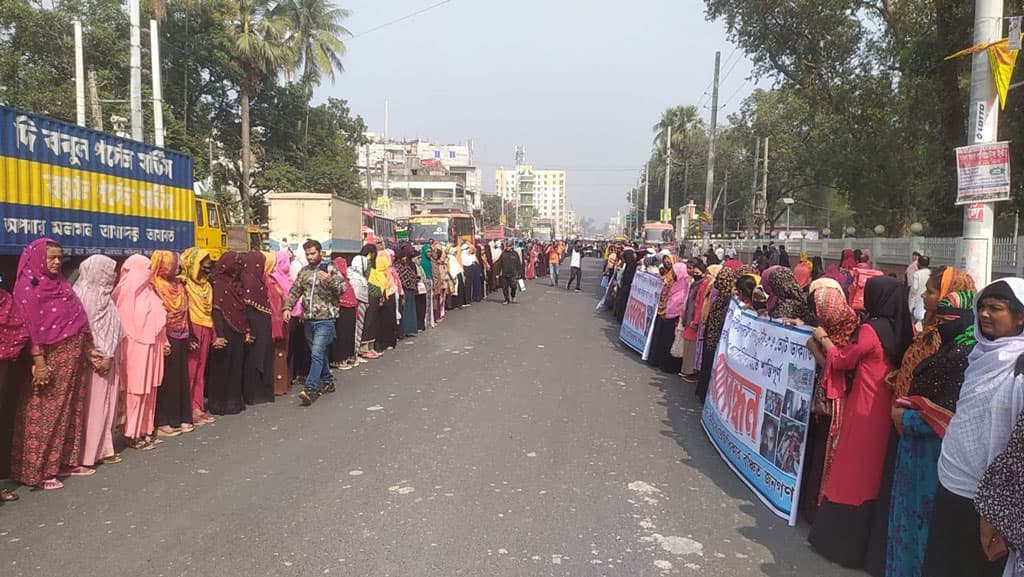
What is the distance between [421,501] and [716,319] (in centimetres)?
432

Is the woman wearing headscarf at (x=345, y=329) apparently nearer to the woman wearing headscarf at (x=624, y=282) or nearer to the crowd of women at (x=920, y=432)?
the crowd of women at (x=920, y=432)

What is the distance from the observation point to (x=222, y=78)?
3312cm

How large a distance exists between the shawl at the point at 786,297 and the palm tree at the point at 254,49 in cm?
2782

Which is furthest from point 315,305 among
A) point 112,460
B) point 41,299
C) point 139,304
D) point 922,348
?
point 922,348

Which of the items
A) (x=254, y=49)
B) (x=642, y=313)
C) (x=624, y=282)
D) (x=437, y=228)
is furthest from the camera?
(x=437, y=228)

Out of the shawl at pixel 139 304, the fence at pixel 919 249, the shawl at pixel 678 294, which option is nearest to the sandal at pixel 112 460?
the shawl at pixel 139 304

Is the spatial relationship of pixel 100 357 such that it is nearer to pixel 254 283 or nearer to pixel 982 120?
pixel 254 283

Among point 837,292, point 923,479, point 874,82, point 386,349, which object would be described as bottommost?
point 386,349

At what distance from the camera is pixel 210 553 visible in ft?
12.1

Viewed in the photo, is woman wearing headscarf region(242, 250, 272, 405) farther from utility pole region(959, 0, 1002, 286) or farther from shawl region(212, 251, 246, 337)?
utility pole region(959, 0, 1002, 286)

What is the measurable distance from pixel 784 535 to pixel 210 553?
3319 millimetres

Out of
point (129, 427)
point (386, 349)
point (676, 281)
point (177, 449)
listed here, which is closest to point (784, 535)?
point (177, 449)

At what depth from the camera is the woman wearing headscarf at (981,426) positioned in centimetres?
243

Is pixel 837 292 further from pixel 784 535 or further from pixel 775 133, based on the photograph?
pixel 775 133
